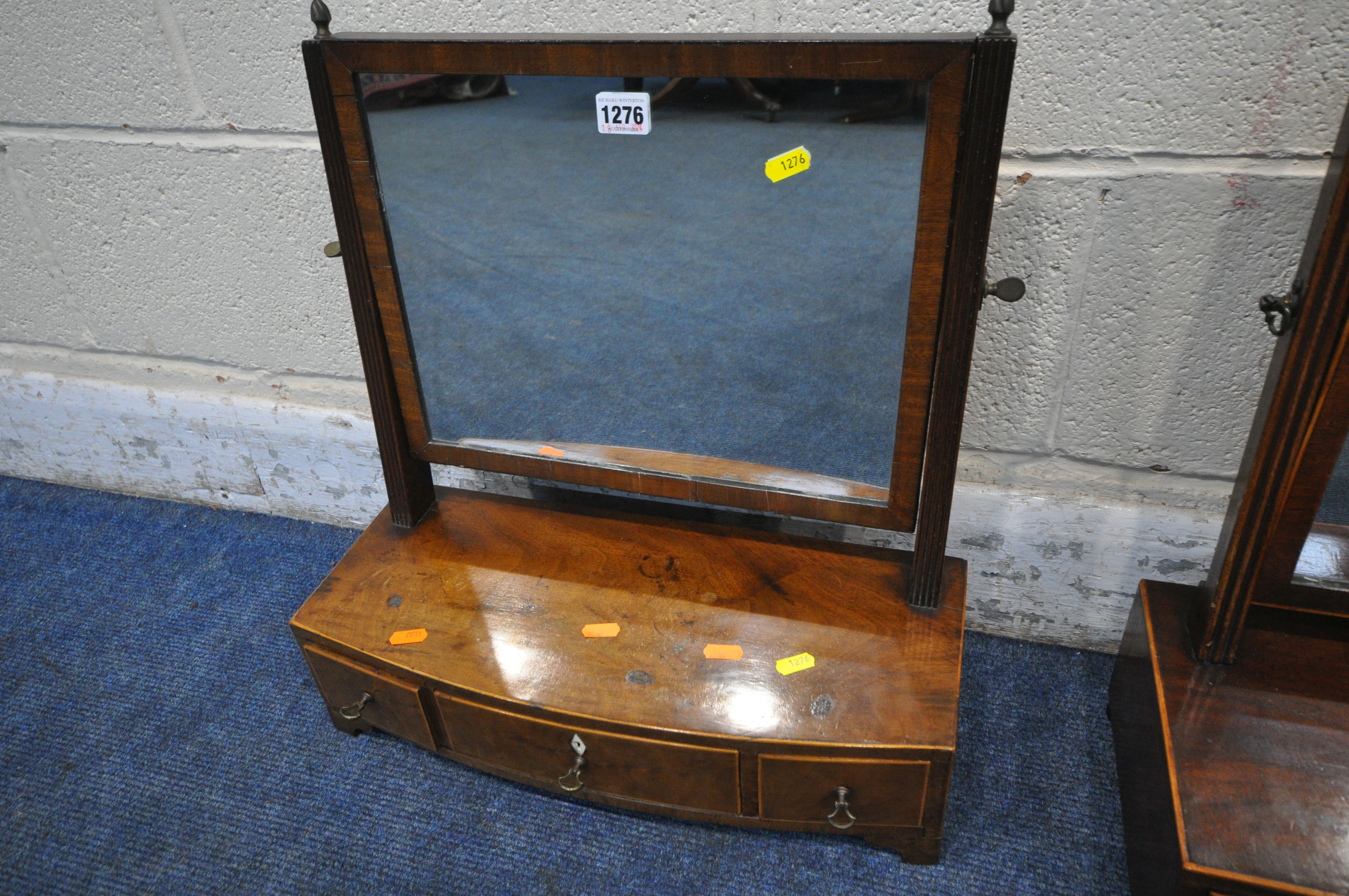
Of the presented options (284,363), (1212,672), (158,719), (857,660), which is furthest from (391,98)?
(1212,672)

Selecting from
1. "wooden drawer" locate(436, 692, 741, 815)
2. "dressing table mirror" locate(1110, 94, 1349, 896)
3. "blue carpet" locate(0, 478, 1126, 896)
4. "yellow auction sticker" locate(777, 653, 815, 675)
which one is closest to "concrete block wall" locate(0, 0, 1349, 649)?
"dressing table mirror" locate(1110, 94, 1349, 896)

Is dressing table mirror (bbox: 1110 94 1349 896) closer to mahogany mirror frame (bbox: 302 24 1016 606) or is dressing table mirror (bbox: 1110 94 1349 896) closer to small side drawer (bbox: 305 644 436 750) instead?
mahogany mirror frame (bbox: 302 24 1016 606)

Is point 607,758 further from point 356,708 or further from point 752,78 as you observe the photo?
point 752,78

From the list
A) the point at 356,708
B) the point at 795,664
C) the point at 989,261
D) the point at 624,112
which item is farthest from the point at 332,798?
the point at 989,261

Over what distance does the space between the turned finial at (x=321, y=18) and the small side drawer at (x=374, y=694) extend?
29.9 inches

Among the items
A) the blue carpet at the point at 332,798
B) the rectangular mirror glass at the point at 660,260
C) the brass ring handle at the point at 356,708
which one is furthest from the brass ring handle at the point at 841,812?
the brass ring handle at the point at 356,708

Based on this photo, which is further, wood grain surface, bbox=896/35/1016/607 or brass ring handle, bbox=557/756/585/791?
brass ring handle, bbox=557/756/585/791

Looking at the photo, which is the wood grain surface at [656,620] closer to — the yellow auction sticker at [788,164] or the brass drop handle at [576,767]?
the brass drop handle at [576,767]

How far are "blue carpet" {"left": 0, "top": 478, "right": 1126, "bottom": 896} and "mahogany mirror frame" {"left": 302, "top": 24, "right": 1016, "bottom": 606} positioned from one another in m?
0.34

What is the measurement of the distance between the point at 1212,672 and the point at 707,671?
0.59m

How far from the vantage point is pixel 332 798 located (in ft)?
4.22

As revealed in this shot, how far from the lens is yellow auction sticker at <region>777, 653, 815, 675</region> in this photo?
110 cm

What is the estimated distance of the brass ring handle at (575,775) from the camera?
1.12 meters

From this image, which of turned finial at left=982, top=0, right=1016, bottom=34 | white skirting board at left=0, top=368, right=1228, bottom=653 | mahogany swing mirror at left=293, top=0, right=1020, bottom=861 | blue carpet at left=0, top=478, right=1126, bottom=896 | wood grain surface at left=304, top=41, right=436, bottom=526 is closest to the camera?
turned finial at left=982, top=0, right=1016, bottom=34
